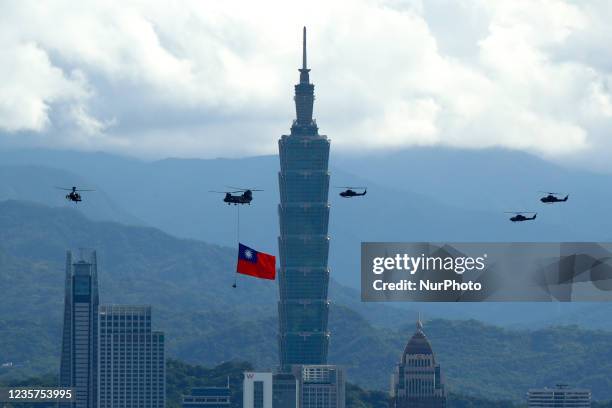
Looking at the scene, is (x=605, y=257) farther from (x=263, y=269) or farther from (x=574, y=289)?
(x=263, y=269)

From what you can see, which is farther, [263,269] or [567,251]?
[263,269]

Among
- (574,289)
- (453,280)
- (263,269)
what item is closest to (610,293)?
(574,289)

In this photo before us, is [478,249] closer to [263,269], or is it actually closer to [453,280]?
[453,280]

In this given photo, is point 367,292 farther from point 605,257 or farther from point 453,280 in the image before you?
point 605,257

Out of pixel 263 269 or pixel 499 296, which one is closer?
pixel 499 296

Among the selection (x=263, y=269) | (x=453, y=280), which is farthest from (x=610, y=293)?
(x=263, y=269)
